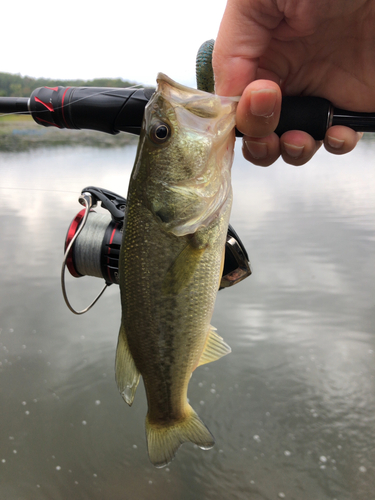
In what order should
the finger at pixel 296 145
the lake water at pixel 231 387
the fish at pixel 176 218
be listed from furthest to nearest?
the lake water at pixel 231 387
the finger at pixel 296 145
the fish at pixel 176 218

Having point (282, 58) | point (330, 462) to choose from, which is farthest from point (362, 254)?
point (282, 58)

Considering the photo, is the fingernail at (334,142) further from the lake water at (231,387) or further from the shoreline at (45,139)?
the shoreline at (45,139)

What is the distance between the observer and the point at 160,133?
1.13 m

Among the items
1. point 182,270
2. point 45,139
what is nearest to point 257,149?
point 182,270

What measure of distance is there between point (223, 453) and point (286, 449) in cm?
53

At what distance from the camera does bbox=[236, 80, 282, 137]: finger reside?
1.13 m

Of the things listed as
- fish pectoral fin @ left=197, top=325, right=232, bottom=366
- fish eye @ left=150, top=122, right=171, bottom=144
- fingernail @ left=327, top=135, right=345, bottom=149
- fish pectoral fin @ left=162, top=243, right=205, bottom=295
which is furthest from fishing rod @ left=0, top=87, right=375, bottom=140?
fish pectoral fin @ left=197, top=325, right=232, bottom=366

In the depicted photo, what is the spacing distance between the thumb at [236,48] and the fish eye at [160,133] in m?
0.43

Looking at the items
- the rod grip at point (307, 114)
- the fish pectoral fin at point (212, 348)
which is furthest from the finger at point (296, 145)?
the fish pectoral fin at point (212, 348)

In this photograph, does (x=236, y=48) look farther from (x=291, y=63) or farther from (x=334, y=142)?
(x=334, y=142)

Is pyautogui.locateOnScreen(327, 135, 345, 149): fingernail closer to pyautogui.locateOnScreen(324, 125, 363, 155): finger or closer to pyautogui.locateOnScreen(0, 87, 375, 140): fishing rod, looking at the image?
pyautogui.locateOnScreen(324, 125, 363, 155): finger

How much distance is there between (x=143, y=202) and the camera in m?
1.16

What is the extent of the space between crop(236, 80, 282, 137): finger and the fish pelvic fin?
1.17m

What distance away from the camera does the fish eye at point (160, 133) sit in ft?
3.69
